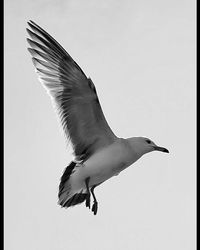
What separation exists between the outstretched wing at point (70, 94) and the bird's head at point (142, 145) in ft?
0.93

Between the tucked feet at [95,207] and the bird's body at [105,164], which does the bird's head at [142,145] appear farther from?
the tucked feet at [95,207]

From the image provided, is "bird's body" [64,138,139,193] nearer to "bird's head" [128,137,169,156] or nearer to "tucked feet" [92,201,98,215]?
"bird's head" [128,137,169,156]

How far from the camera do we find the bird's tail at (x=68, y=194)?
36.5 ft

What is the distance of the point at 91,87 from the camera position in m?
11.0

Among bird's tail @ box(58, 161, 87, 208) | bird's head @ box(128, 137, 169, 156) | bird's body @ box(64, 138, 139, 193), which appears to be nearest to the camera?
bird's body @ box(64, 138, 139, 193)

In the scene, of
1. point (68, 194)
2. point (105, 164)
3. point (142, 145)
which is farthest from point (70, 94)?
point (68, 194)

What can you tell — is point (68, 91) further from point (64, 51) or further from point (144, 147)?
point (144, 147)

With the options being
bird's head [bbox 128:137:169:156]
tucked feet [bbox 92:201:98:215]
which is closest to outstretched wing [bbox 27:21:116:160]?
bird's head [bbox 128:137:169:156]

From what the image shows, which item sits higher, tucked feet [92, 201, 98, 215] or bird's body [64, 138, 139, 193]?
bird's body [64, 138, 139, 193]

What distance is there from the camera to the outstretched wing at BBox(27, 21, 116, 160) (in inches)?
437

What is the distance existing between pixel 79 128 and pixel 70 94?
1.49 ft

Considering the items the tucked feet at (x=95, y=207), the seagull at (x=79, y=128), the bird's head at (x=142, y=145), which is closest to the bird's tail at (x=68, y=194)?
the seagull at (x=79, y=128)

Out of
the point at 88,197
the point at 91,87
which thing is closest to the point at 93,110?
the point at 91,87

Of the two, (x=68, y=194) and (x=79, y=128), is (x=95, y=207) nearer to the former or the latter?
(x=68, y=194)
